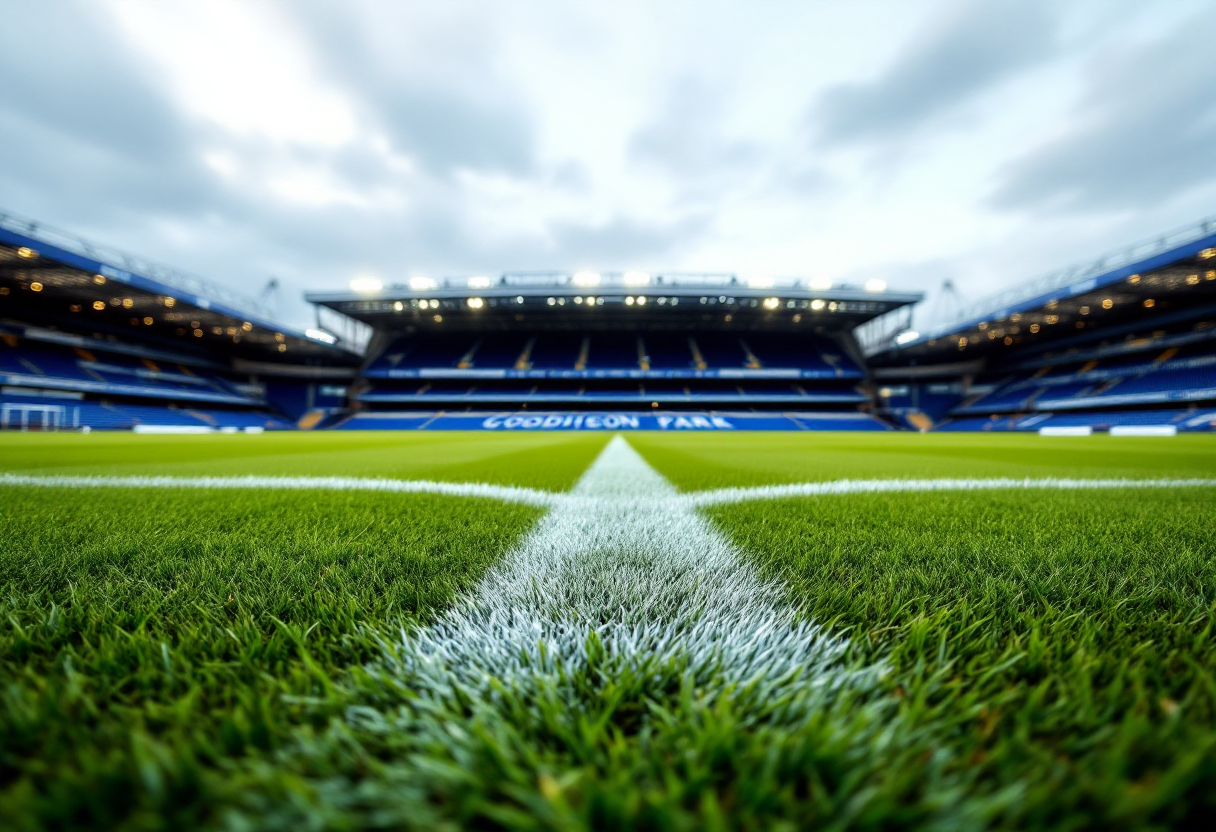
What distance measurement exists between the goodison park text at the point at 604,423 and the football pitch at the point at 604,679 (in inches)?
914

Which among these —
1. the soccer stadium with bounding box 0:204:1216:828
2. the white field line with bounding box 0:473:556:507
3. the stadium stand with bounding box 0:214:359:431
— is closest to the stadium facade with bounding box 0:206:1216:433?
the stadium stand with bounding box 0:214:359:431

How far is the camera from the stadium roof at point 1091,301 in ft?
49.4

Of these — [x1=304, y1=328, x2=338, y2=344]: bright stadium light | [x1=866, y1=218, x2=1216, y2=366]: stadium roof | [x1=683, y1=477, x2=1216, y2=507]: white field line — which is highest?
[x1=304, y1=328, x2=338, y2=344]: bright stadium light

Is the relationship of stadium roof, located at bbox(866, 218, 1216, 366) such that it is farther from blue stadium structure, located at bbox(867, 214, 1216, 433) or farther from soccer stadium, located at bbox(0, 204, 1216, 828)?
soccer stadium, located at bbox(0, 204, 1216, 828)

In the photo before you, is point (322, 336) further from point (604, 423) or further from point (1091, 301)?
point (1091, 301)

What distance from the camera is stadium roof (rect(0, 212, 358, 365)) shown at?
1430 cm

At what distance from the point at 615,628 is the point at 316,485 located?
235 cm

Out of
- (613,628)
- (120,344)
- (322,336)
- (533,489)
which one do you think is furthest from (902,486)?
(120,344)

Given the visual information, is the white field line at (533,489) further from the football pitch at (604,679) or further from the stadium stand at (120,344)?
the stadium stand at (120,344)

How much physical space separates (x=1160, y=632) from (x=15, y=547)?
7.46ft

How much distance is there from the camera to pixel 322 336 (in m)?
26.5

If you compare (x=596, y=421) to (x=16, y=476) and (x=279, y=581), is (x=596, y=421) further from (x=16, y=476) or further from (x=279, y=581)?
(x=279, y=581)

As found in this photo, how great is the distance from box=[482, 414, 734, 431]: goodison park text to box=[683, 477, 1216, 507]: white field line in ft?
70.3

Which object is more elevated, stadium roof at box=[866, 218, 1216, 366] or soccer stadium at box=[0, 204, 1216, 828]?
stadium roof at box=[866, 218, 1216, 366]
